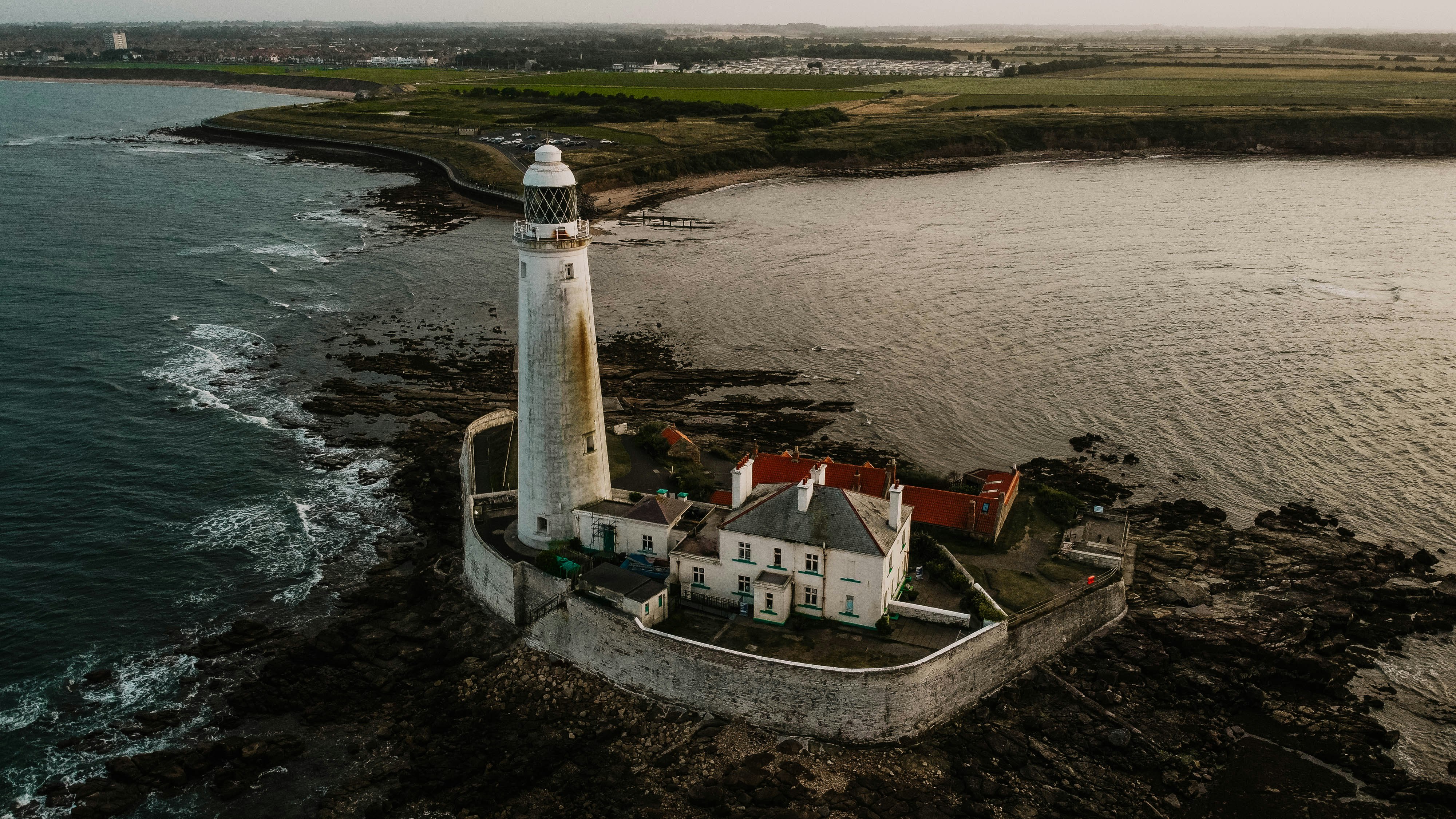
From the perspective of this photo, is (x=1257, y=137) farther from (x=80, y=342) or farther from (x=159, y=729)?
(x=159, y=729)

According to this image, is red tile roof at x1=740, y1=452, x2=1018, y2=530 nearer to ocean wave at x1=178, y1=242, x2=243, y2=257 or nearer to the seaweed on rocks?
the seaweed on rocks

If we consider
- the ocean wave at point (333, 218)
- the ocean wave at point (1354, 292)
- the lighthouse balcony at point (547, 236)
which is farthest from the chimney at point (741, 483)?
the ocean wave at point (333, 218)

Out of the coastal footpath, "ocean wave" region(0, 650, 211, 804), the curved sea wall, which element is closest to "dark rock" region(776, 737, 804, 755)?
the curved sea wall

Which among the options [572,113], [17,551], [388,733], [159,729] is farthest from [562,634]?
[572,113]

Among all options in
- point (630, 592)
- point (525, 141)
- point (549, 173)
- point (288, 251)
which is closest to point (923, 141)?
point (525, 141)

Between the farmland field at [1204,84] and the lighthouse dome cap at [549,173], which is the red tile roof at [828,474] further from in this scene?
the farmland field at [1204,84]
